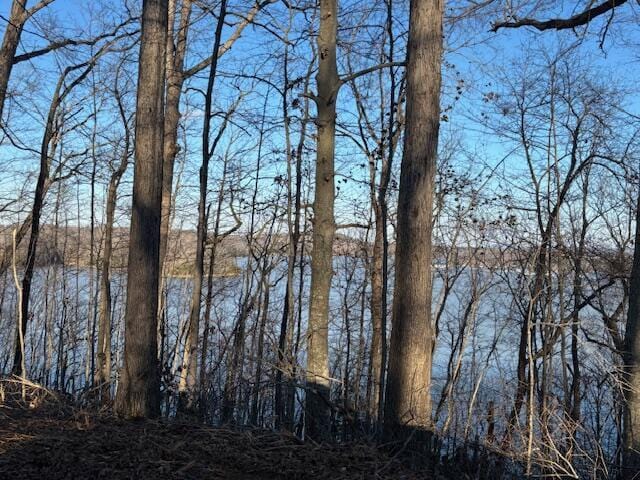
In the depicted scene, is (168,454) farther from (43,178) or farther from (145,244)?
(43,178)

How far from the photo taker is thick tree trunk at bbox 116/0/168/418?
580 centimetres

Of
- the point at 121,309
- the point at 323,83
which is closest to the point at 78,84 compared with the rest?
the point at 121,309

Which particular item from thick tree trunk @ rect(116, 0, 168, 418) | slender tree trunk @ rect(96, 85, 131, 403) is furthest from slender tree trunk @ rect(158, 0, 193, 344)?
thick tree trunk @ rect(116, 0, 168, 418)

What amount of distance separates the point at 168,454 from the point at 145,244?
7.87 feet

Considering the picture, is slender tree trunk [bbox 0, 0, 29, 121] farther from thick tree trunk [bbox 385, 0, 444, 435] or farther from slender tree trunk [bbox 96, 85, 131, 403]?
thick tree trunk [bbox 385, 0, 444, 435]

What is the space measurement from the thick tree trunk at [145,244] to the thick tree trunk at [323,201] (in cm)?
225

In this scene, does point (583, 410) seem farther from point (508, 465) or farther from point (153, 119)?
point (153, 119)

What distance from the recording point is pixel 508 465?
718 cm

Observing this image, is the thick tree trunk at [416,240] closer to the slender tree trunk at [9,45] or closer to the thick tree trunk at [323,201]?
the thick tree trunk at [323,201]

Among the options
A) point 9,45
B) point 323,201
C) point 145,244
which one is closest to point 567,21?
point 323,201

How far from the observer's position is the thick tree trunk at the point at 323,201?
7.57 metres

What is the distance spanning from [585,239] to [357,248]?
650cm

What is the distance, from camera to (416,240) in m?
5.42

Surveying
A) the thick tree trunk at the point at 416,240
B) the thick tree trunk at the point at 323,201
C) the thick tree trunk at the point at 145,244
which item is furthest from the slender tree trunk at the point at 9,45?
the thick tree trunk at the point at 416,240
